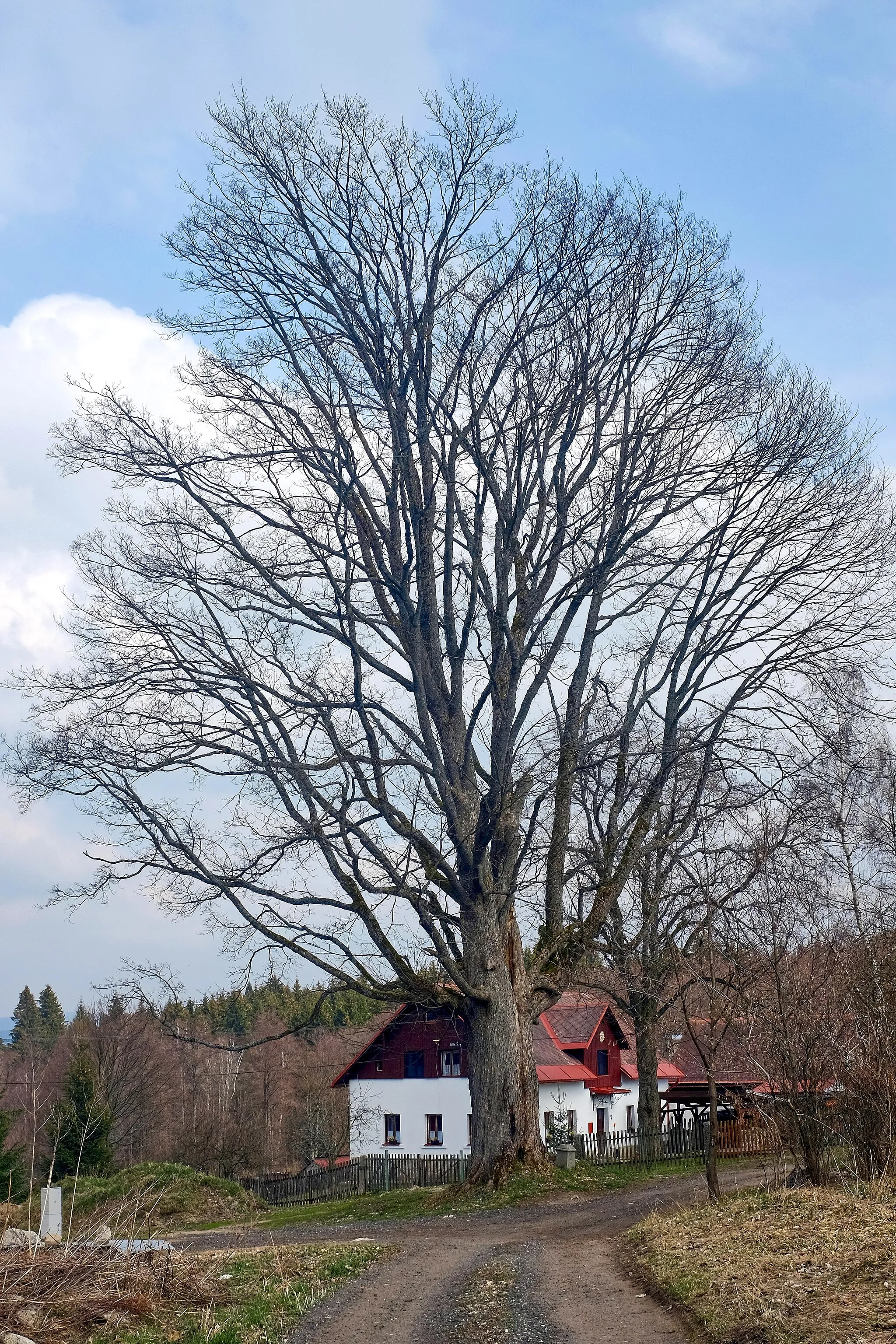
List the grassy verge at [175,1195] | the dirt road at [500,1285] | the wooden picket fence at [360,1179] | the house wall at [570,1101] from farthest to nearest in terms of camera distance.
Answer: the house wall at [570,1101], the wooden picket fence at [360,1179], the grassy verge at [175,1195], the dirt road at [500,1285]

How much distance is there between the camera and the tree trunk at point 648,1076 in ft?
81.5

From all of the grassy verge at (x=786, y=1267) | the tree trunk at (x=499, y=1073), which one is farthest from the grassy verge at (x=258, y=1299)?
the tree trunk at (x=499, y=1073)

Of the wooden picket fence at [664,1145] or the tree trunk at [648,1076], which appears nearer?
the wooden picket fence at [664,1145]

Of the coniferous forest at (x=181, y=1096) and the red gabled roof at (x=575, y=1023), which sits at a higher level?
the red gabled roof at (x=575, y=1023)

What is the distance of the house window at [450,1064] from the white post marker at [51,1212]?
31.9 metres

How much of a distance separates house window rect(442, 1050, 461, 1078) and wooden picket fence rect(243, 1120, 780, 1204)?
11.6 meters

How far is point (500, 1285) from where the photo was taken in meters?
9.71

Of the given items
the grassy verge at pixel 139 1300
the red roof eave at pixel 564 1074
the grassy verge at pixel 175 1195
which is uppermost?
the grassy verge at pixel 139 1300

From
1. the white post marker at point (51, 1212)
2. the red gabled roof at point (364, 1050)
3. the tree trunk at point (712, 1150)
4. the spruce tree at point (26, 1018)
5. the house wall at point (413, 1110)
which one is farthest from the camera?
the spruce tree at point (26, 1018)

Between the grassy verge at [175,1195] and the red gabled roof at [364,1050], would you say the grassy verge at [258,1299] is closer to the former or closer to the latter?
the grassy verge at [175,1195]

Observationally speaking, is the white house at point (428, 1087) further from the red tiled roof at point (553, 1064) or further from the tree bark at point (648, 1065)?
the tree bark at point (648, 1065)

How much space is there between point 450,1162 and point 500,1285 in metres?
18.1

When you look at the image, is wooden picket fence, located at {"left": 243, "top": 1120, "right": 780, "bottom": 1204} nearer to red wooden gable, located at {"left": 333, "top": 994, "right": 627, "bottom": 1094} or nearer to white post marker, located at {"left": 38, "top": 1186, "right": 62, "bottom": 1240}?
red wooden gable, located at {"left": 333, "top": 994, "right": 627, "bottom": 1094}

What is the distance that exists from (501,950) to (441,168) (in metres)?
12.0
